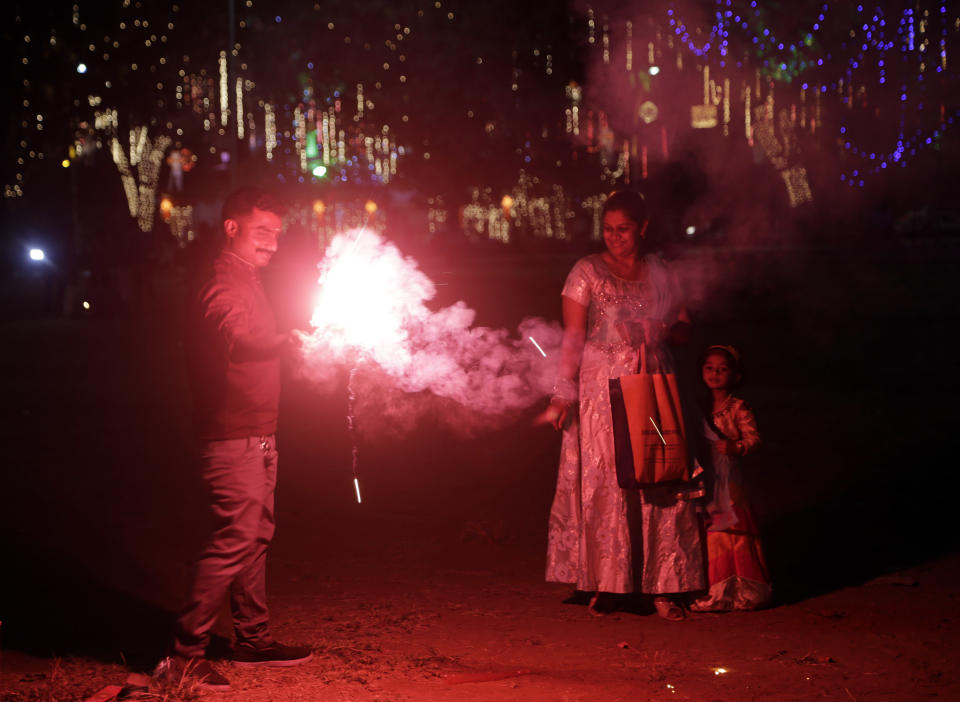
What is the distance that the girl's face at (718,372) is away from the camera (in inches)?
217

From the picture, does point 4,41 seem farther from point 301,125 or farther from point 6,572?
point 301,125

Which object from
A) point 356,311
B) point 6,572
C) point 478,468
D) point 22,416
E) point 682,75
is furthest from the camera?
point 682,75

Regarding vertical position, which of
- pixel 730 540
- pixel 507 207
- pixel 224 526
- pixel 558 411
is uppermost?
pixel 507 207

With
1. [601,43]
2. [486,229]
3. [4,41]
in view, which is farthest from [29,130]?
[486,229]

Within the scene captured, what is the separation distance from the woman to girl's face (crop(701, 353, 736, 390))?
362 millimetres

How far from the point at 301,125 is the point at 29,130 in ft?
56.8

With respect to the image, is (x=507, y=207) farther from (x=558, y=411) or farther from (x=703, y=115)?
(x=558, y=411)

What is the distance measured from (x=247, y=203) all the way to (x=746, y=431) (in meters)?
2.65

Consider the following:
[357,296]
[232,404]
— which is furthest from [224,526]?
[357,296]

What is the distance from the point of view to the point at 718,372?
5.52m

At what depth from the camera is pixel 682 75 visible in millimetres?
15828

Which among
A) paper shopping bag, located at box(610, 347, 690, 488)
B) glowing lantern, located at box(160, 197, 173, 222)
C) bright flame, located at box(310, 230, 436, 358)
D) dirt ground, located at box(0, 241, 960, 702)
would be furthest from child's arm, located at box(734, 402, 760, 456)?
glowing lantern, located at box(160, 197, 173, 222)

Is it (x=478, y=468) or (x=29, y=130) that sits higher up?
(x=29, y=130)

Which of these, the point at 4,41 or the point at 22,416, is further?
the point at 4,41
